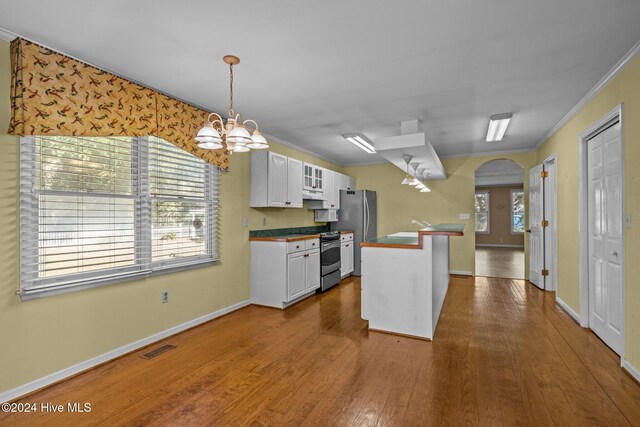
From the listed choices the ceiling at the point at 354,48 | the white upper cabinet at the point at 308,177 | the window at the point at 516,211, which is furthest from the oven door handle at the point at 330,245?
the window at the point at 516,211

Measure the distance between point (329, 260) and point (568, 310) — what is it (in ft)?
10.5

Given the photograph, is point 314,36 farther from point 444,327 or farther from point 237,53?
point 444,327

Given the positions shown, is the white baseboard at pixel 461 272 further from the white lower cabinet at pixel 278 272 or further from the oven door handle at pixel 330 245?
the white lower cabinet at pixel 278 272

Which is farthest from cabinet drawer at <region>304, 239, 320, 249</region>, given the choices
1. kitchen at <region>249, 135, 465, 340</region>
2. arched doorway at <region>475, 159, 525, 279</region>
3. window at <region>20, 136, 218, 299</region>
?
arched doorway at <region>475, 159, 525, 279</region>

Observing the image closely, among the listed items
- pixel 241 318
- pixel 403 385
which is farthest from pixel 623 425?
pixel 241 318

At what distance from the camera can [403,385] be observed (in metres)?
2.29

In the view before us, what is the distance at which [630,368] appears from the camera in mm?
2422

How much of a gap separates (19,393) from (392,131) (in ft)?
15.0

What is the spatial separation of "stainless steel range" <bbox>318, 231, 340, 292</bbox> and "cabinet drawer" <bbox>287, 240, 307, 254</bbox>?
57cm

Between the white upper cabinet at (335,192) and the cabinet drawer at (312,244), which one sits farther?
the white upper cabinet at (335,192)

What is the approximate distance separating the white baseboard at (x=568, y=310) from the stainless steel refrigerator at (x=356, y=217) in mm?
3126

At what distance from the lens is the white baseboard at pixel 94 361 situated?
2164 mm

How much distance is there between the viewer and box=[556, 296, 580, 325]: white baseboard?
3.60 meters

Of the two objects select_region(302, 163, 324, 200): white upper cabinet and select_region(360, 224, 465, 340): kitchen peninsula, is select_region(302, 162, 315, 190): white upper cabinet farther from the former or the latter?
select_region(360, 224, 465, 340): kitchen peninsula
